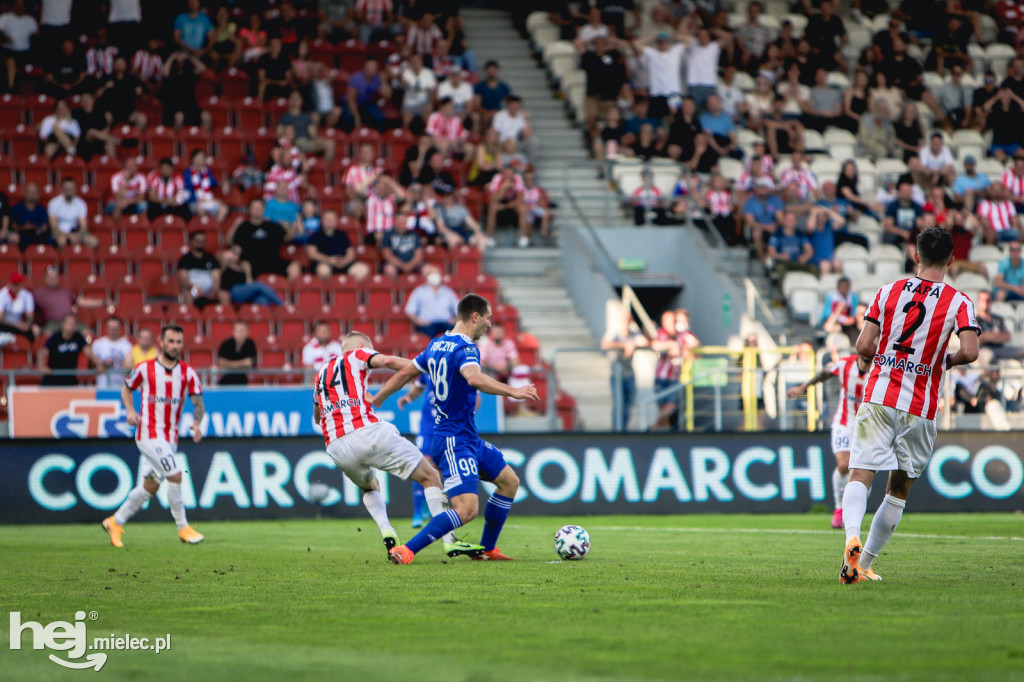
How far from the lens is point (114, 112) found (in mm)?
23828

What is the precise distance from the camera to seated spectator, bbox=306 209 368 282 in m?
21.7

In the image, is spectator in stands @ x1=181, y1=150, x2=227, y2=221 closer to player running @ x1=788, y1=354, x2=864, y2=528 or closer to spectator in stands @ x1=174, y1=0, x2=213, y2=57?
spectator in stands @ x1=174, y1=0, x2=213, y2=57

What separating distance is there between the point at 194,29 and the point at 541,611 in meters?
21.1

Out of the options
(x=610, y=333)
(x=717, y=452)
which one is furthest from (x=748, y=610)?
(x=610, y=333)

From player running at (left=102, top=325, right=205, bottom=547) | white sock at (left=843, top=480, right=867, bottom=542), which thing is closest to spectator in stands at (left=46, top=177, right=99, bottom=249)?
player running at (left=102, top=325, right=205, bottom=547)

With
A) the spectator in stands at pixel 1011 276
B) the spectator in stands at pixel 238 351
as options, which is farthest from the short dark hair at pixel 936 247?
the spectator in stands at pixel 1011 276

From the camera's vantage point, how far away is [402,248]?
72.5 feet

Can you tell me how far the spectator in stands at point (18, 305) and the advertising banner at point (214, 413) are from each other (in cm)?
197

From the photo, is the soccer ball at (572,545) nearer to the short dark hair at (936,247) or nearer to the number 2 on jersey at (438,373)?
the number 2 on jersey at (438,373)

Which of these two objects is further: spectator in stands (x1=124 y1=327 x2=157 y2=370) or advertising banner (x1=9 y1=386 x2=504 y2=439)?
spectator in stands (x1=124 y1=327 x2=157 y2=370)

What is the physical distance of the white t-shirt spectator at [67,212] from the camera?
21.4m

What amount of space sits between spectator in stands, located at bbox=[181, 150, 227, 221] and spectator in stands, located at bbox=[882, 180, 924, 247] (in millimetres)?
12521

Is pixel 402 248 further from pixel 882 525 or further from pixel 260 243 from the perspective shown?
pixel 882 525

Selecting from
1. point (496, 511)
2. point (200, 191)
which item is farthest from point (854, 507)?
point (200, 191)
